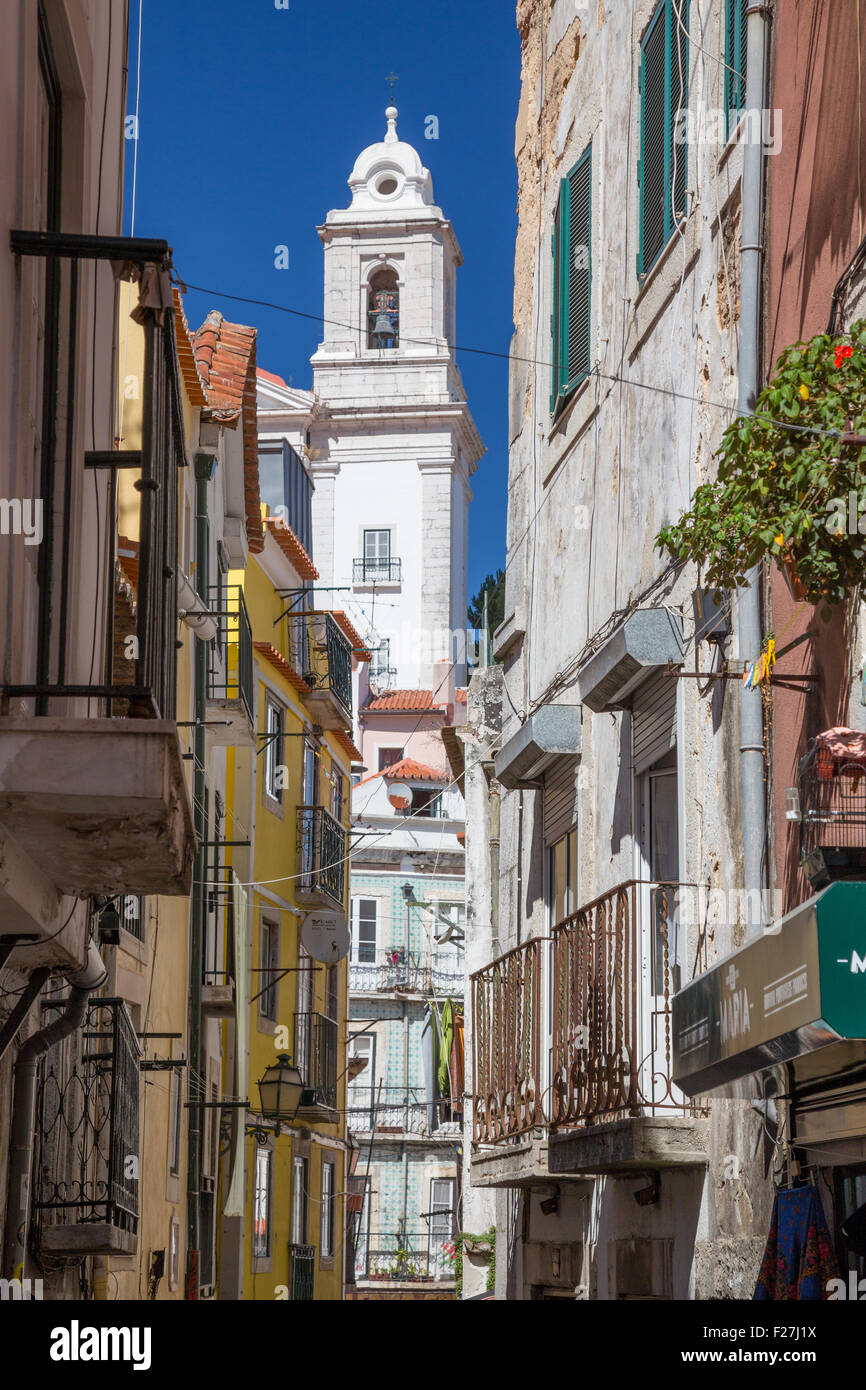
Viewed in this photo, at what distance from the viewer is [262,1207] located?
2830 centimetres

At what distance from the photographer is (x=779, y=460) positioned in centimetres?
599

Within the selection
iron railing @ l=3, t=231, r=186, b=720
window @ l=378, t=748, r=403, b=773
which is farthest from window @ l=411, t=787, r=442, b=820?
iron railing @ l=3, t=231, r=186, b=720

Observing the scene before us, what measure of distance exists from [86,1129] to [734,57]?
6494 millimetres

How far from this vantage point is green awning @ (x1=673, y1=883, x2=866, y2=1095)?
5.39 metres

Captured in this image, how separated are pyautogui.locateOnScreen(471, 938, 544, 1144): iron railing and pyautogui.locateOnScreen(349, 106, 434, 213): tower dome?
200 ft

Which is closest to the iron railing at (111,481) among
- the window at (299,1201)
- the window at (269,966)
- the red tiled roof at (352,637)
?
the window at (269,966)

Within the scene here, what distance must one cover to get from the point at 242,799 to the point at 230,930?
452cm

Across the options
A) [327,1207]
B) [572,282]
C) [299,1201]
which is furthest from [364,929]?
[572,282]

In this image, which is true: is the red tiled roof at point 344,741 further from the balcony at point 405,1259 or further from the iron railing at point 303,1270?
the balcony at point 405,1259

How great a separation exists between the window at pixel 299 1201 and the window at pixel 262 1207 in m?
1.88

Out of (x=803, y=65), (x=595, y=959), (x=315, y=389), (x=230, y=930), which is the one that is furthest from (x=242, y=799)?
(x=315, y=389)

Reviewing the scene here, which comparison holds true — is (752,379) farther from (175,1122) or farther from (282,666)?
(282,666)

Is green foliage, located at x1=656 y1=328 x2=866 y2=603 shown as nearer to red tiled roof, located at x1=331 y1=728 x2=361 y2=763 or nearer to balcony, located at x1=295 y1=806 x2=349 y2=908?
balcony, located at x1=295 y1=806 x2=349 y2=908

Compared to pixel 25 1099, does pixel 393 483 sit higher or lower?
higher
